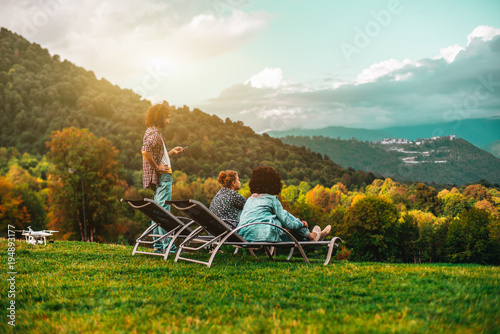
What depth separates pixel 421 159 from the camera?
10481cm

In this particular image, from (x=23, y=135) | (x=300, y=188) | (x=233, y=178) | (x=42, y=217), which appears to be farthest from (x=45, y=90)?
(x=233, y=178)

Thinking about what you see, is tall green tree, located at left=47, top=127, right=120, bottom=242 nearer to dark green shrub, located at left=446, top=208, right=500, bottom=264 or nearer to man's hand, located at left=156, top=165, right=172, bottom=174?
dark green shrub, located at left=446, top=208, right=500, bottom=264

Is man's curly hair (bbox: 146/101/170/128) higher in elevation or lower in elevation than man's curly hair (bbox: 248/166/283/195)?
higher

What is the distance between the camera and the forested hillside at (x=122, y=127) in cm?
7375

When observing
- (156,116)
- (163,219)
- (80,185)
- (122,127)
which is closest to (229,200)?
(163,219)

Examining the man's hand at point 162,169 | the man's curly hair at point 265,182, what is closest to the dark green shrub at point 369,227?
the man's hand at point 162,169

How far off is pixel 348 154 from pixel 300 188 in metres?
57.9

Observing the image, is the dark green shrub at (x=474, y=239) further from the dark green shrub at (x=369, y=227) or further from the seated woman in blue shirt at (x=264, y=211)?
the seated woman in blue shirt at (x=264, y=211)

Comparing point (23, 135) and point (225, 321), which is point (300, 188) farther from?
point (225, 321)

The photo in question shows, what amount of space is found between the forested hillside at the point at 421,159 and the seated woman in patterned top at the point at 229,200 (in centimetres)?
8212

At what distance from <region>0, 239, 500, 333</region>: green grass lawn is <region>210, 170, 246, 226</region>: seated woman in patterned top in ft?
6.42

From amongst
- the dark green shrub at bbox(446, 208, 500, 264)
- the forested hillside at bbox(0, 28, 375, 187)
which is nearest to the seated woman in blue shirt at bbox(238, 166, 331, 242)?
the dark green shrub at bbox(446, 208, 500, 264)

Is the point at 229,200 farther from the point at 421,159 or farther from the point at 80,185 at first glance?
the point at 421,159

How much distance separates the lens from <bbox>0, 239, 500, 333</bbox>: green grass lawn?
8.47 feet
